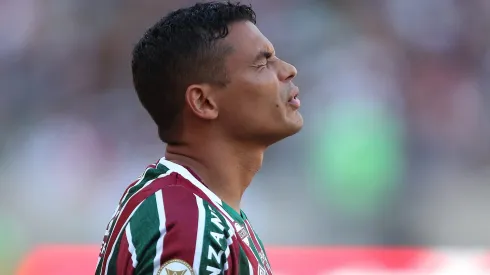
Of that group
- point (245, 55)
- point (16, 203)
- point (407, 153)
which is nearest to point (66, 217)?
point (16, 203)

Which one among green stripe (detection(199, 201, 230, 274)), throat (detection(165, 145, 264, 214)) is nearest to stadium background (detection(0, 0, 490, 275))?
throat (detection(165, 145, 264, 214))

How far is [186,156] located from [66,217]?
255 cm

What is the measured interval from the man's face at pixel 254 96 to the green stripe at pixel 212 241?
22 centimetres

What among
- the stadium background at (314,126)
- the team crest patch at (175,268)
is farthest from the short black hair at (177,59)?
the stadium background at (314,126)

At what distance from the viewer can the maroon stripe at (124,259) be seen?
0.91 meters

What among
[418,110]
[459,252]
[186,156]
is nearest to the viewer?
[186,156]

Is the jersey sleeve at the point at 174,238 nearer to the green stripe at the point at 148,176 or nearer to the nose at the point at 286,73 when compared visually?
the green stripe at the point at 148,176

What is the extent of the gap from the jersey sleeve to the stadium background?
255 centimetres

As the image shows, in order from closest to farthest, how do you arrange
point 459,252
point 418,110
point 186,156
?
point 186,156
point 459,252
point 418,110

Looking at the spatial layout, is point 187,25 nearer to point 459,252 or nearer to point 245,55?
point 245,55

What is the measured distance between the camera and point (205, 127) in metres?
1.15

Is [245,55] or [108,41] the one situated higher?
[108,41]

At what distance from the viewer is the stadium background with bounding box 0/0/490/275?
349 centimetres

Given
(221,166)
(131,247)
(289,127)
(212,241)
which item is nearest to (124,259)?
(131,247)
